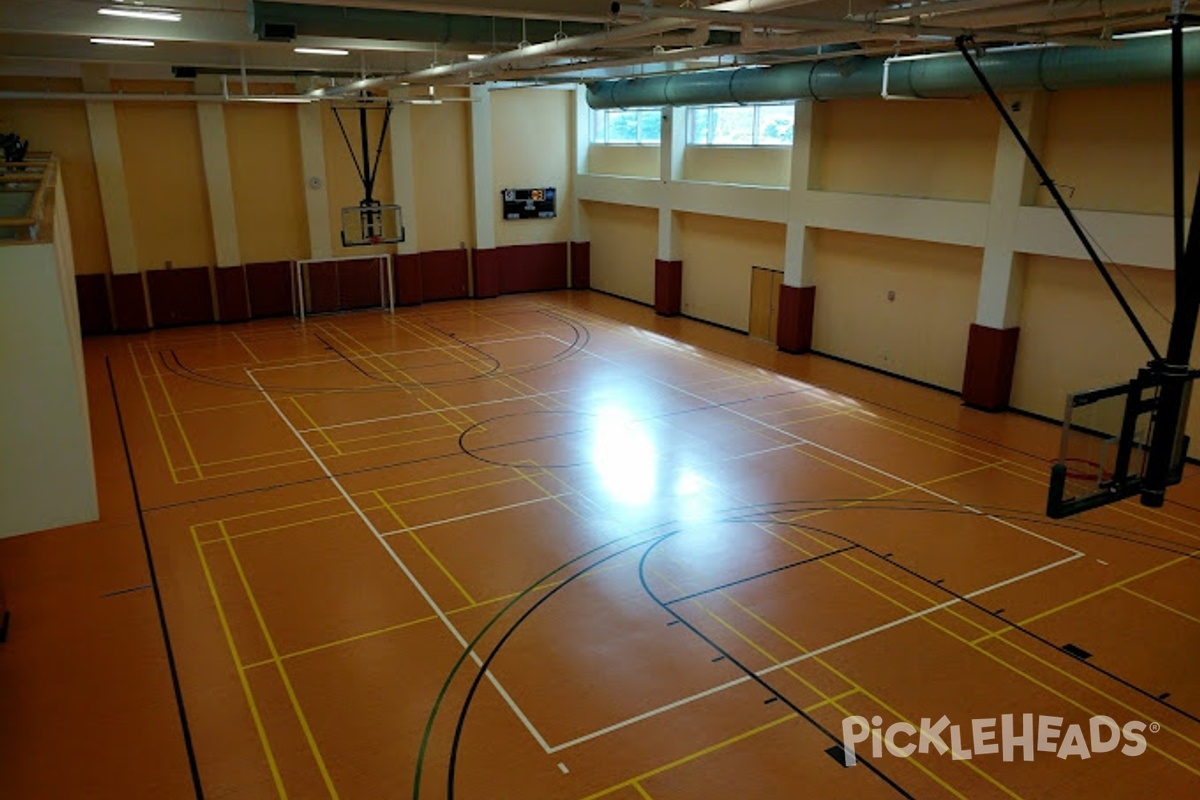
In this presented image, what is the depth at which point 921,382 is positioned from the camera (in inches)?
717

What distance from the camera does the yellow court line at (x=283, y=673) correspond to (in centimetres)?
708

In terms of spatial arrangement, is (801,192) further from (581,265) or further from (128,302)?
(128,302)

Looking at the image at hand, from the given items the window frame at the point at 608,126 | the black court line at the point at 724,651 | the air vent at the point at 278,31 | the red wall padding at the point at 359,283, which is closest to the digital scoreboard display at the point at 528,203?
the window frame at the point at 608,126

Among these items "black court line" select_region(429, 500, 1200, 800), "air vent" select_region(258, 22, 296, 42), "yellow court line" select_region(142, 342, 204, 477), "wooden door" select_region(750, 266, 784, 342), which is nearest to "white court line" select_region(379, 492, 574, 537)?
"black court line" select_region(429, 500, 1200, 800)

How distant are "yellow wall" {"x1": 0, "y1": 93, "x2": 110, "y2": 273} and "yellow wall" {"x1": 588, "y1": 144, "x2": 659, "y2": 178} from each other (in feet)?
45.1

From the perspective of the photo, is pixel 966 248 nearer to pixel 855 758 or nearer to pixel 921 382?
pixel 921 382

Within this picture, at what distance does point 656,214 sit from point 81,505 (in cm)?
2059

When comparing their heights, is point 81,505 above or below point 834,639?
above

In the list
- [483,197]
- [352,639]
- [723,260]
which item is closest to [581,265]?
[483,197]

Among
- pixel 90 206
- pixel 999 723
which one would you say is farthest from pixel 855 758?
pixel 90 206

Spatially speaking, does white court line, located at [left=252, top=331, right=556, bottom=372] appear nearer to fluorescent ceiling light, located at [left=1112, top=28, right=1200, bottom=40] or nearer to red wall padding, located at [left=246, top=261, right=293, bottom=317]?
red wall padding, located at [left=246, top=261, right=293, bottom=317]

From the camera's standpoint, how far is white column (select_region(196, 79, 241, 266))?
22375mm

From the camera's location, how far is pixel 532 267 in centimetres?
2825

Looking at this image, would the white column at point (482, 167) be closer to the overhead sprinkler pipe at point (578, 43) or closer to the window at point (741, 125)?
the window at point (741, 125)
